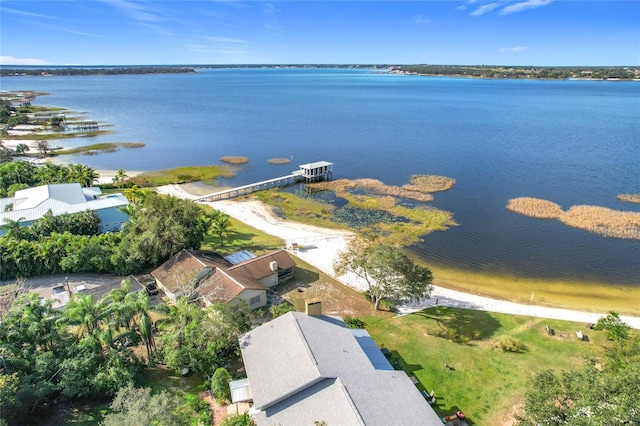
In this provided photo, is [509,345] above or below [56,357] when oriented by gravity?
below

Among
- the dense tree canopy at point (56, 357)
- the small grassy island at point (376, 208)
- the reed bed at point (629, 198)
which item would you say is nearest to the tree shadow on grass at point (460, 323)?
the small grassy island at point (376, 208)

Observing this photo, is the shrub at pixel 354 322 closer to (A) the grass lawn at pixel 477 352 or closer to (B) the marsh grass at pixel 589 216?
(A) the grass lawn at pixel 477 352

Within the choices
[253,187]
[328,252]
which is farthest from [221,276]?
[253,187]

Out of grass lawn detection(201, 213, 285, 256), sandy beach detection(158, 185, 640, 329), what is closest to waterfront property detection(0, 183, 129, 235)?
grass lawn detection(201, 213, 285, 256)

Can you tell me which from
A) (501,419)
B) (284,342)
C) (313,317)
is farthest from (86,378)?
(501,419)

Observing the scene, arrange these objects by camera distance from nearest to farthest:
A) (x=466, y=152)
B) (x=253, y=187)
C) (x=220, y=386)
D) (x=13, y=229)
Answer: (x=220, y=386), (x=13, y=229), (x=253, y=187), (x=466, y=152)

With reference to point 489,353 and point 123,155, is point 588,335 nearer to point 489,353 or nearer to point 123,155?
point 489,353

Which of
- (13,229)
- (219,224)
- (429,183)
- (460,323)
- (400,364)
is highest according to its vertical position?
(13,229)

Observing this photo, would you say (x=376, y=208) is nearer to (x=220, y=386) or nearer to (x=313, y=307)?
(x=313, y=307)
